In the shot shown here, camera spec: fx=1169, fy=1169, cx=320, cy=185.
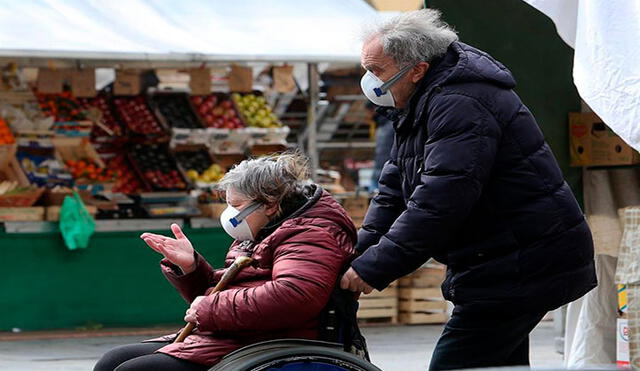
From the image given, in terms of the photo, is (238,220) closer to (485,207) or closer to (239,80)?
(485,207)

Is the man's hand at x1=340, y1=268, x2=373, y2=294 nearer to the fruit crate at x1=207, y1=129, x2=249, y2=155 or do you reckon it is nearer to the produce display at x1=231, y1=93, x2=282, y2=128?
the fruit crate at x1=207, y1=129, x2=249, y2=155

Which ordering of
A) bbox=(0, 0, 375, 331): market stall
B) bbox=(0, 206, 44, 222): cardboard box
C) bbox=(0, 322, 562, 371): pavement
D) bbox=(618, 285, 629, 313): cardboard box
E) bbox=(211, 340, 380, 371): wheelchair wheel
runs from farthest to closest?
bbox=(0, 206, 44, 222): cardboard box → bbox=(0, 0, 375, 331): market stall → bbox=(0, 322, 562, 371): pavement → bbox=(618, 285, 629, 313): cardboard box → bbox=(211, 340, 380, 371): wheelchair wheel

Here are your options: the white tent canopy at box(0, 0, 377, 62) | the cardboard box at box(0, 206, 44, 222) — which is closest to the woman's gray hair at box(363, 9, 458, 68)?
the white tent canopy at box(0, 0, 377, 62)

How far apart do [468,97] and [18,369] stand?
200 inches

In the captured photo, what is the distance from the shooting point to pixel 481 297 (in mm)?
3840

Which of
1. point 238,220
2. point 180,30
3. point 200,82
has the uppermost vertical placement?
point 238,220

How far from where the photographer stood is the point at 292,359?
152 inches

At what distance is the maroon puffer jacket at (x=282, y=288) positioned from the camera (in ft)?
12.8

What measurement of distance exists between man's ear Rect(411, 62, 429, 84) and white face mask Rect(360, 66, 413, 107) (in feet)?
0.08

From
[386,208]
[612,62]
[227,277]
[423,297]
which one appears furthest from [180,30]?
[227,277]

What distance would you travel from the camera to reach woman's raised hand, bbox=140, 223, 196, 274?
4293mm

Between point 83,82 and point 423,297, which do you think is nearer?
point 83,82

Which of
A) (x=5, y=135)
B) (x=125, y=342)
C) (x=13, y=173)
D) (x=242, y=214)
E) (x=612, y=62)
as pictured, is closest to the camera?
(x=242, y=214)

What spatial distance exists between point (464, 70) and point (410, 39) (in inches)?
8.9
